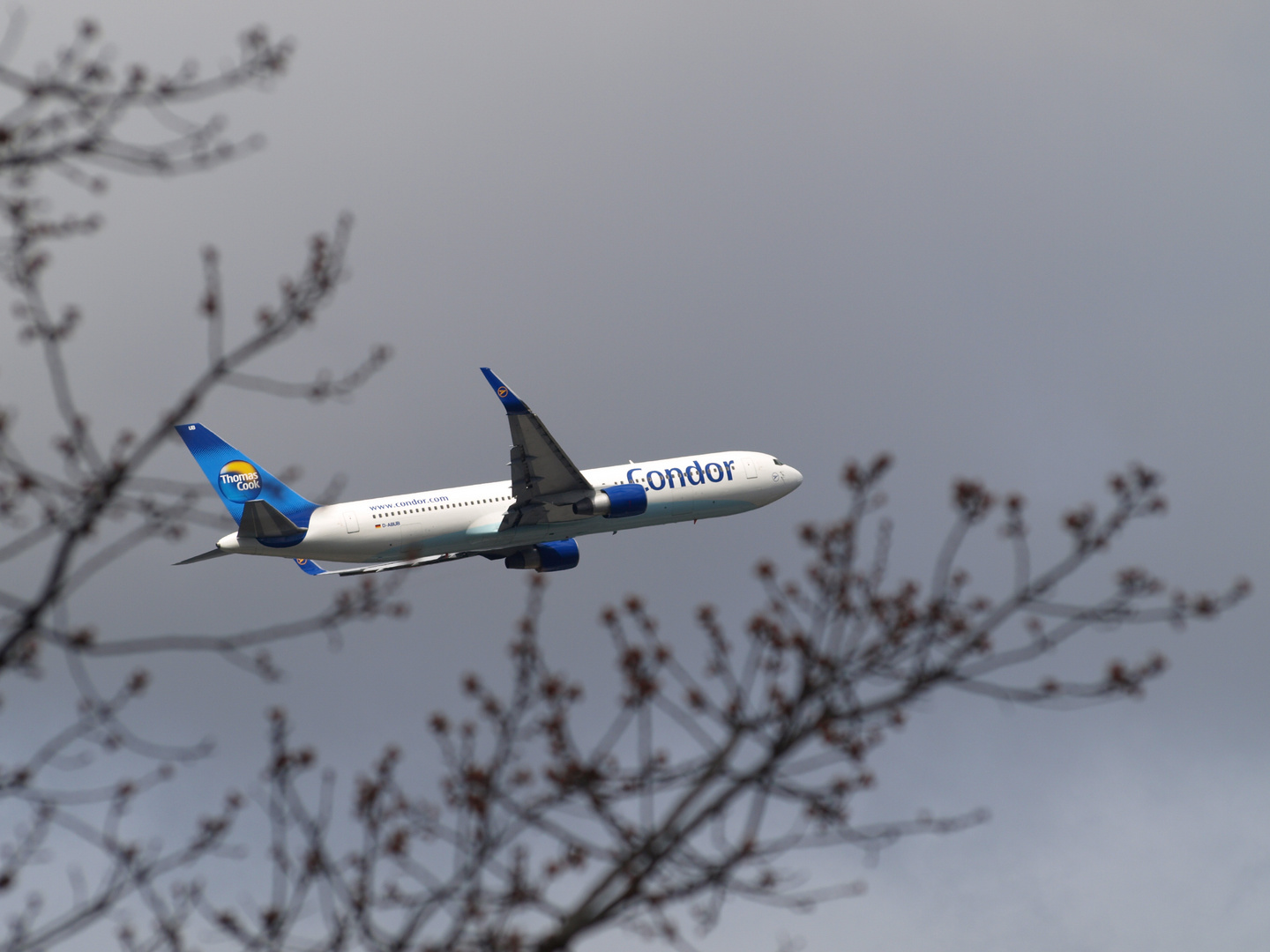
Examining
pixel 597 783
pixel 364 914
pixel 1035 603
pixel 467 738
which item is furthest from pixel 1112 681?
pixel 364 914

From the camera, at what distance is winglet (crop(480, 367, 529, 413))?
6744 cm

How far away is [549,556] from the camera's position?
79.9 m

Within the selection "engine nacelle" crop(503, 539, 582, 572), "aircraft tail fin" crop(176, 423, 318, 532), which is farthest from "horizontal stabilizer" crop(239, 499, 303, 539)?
"engine nacelle" crop(503, 539, 582, 572)

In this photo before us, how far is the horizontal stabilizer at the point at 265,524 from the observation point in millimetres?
67312

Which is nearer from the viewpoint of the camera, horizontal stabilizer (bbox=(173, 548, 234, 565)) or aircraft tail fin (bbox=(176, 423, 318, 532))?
horizontal stabilizer (bbox=(173, 548, 234, 565))

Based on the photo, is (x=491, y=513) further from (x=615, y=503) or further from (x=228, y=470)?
(x=228, y=470)

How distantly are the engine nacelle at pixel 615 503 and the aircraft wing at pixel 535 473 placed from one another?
1.26ft

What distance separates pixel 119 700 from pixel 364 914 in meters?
3.18

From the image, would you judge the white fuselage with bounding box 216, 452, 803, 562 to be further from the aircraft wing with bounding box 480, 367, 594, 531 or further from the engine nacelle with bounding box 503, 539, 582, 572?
the engine nacelle with bounding box 503, 539, 582, 572

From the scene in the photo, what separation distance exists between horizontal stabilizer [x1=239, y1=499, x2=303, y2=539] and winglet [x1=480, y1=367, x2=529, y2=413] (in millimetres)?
10427

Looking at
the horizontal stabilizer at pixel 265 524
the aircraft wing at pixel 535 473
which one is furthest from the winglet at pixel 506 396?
the horizontal stabilizer at pixel 265 524

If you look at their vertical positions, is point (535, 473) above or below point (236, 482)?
below

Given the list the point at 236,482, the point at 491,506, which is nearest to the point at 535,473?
the point at 491,506

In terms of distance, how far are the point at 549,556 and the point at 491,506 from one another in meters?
9.18
